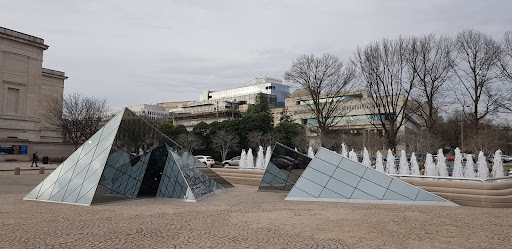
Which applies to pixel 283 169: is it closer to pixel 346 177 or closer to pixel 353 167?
pixel 346 177

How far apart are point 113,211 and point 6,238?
3688mm

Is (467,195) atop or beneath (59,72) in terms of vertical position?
beneath

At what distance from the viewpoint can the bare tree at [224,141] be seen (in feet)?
165

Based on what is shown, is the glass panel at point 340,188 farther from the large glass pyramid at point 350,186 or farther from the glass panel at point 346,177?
the glass panel at point 346,177

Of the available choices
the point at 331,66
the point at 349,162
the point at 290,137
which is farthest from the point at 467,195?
the point at 290,137

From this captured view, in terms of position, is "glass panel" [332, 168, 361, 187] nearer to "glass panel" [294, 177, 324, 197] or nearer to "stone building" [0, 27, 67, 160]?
"glass panel" [294, 177, 324, 197]

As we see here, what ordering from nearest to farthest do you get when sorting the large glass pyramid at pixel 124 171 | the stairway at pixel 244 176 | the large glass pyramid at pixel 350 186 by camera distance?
the large glass pyramid at pixel 124 171 < the large glass pyramid at pixel 350 186 < the stairway at pixel 244 176

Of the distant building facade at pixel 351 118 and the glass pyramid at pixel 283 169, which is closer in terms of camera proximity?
the glass pyramid at pixel 283 169

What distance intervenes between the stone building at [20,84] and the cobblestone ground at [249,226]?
41.4m

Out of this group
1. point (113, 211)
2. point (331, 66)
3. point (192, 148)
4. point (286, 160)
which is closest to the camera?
point (113, 211)

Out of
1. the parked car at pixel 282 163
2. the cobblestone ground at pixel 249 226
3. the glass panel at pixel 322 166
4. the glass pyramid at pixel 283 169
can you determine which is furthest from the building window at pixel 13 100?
the glass panel at pixel 322 166

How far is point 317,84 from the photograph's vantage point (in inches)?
1342

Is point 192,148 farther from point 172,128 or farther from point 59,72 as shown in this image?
point 59,72

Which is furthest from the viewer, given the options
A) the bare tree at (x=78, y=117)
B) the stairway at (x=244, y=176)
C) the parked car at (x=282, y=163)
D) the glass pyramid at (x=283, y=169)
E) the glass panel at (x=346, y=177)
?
the bare tree at (x=78, y=117)
